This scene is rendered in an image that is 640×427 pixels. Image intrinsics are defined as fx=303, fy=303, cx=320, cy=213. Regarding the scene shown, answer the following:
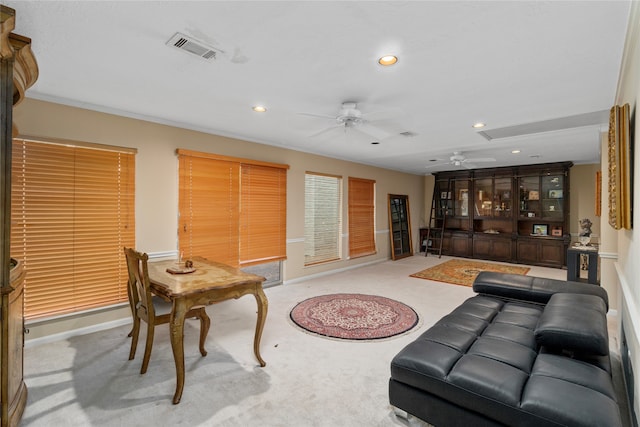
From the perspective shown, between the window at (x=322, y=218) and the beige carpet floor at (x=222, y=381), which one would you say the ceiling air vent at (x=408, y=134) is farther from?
the beige carpet floor at (x=222, y=381)

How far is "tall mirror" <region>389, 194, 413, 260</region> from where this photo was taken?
7.54 metres

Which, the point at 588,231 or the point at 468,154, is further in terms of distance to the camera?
the point at 468,154

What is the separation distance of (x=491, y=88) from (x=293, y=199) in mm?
3318

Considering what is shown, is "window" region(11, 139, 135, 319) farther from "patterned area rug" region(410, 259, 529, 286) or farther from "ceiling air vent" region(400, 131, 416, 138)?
"patterned area rug" region(410, 259, 529, 286)

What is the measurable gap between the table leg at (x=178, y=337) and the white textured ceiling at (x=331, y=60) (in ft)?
5.77

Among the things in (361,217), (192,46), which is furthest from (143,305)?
(361,217)

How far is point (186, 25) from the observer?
5.84 feet

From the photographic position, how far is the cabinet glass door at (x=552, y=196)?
674 centimetres

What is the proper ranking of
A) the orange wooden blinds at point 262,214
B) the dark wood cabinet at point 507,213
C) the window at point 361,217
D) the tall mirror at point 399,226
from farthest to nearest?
the tall mirror at point 399,226 < the dark wood cabinet at point 507,213 < the window at point 361,217 < the orange wooden blinds at point 262,214

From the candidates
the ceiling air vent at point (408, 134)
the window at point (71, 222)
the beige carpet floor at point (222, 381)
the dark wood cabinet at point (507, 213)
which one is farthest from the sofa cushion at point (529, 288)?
the dark wood cabinet at point (507, 213)

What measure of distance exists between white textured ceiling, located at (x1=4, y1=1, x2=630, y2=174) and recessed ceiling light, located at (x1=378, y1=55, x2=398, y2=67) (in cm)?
5

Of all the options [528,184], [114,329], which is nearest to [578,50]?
[114,329]

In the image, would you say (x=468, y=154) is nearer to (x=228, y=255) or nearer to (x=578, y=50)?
(x=578, y=50)

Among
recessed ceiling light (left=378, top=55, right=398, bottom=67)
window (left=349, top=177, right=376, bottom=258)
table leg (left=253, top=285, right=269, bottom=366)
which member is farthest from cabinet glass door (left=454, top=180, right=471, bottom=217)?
table leg (left=253, top=285, right=269, bottom=366)
